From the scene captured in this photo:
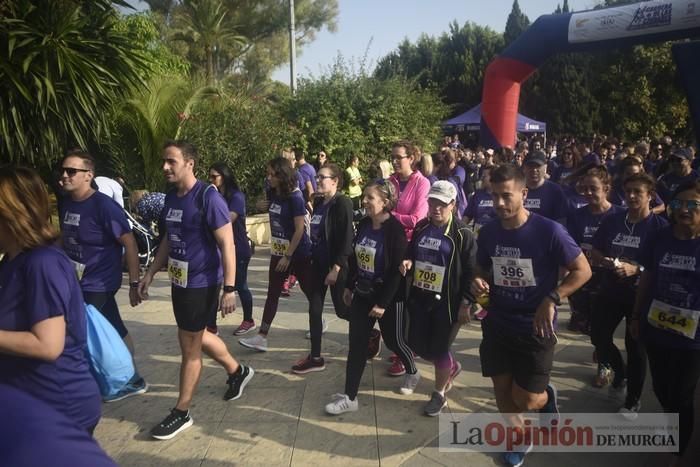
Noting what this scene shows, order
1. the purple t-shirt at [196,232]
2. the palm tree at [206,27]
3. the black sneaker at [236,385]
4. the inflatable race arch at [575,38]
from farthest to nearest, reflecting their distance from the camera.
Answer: the palm tree at [206,27] < the inflatable race arch at [575,38] < the black sneaker at [236,385] < the purple t-shirt at [196,232]

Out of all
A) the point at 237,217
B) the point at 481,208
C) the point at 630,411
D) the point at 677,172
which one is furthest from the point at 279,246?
the point at 677,172

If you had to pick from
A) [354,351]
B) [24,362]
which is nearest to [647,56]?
[354,351]

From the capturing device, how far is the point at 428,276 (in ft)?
12.0

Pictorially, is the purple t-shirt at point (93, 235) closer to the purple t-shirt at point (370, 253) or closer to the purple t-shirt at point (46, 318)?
the purple t-shirt at point (46, 318)

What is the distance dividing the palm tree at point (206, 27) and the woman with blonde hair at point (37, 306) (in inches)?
978

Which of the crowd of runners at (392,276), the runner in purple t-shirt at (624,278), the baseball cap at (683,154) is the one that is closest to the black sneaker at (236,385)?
the crowd of runners at (392,276)

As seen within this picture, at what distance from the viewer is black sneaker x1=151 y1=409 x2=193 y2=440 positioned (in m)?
3.36

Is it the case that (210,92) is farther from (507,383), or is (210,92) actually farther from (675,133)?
(675,133)

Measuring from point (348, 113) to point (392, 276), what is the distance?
1013 centimetres

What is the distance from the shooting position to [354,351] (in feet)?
12.0

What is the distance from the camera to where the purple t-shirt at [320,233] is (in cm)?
432

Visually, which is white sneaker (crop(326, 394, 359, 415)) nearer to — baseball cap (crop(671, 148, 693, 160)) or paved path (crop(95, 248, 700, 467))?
paved path (crop(95, 248, 700, 467))

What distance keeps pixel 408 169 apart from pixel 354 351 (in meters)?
2.06

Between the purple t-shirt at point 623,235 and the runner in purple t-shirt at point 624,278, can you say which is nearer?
the runner in purple t-shirt at point 624,278
